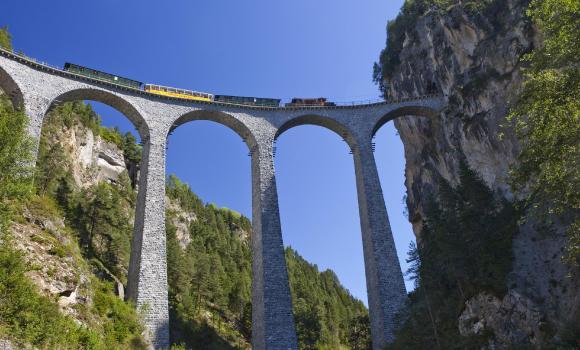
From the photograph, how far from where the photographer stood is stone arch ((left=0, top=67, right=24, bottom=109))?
31.2 m

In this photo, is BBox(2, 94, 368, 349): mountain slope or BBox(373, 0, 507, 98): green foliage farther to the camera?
BBox(373, 0, 507, 98): green foliage

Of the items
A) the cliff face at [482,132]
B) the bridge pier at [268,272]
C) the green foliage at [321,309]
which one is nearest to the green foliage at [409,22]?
the cliff face at [482,132]

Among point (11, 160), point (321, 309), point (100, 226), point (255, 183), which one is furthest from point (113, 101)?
point (321, 309)

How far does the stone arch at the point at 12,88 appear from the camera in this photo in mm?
31250

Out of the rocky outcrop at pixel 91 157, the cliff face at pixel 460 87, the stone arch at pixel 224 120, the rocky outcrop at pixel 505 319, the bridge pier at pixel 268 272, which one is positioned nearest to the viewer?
the rocky outcrop at pixel 505 319

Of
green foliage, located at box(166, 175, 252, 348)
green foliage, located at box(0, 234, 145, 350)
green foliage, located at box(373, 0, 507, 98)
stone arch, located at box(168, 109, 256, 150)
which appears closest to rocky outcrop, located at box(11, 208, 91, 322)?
green foliage, located at box(0, 234, 145, 350)

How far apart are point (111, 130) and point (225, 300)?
1026 inches

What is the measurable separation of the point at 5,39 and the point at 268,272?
3258 centimetres

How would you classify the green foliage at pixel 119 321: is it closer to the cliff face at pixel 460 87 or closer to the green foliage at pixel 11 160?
the green foliage at pixel 11 160

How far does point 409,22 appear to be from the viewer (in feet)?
158

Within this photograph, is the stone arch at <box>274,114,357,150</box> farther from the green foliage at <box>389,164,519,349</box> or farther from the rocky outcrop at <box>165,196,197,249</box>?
the rocky outcrop at <box>165,196,197,249</box>

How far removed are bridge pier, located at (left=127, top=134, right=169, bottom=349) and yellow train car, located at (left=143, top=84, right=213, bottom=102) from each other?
18.7ft

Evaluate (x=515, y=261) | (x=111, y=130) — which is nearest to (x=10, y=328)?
(x=515, y=261)

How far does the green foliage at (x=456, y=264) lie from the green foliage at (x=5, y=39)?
38107mm
